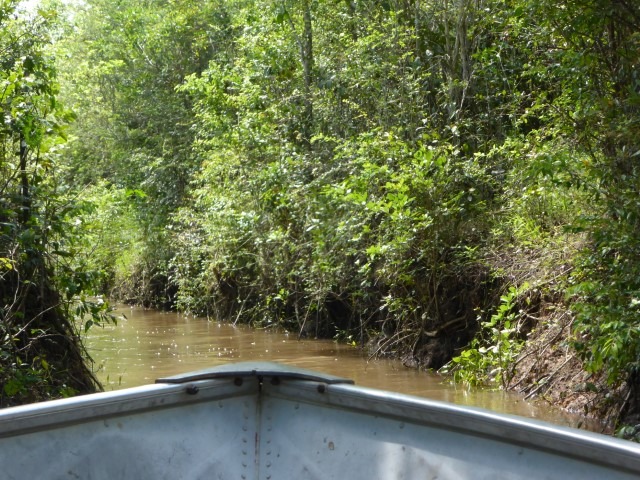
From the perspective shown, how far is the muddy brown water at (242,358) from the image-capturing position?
29.2 ft

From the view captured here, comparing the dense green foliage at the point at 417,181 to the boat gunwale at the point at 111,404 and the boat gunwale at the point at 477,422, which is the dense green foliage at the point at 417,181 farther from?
the boat gunwale at the point at 111,404

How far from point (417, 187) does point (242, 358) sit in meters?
3.45

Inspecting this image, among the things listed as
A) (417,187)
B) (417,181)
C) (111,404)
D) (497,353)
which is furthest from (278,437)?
(417,187)

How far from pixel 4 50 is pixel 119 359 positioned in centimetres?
544

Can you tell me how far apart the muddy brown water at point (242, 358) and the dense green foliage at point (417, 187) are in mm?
443

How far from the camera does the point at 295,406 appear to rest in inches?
155

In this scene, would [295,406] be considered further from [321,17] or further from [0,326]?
[321,17]

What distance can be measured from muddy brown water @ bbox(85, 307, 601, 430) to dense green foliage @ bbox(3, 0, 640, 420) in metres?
0.44

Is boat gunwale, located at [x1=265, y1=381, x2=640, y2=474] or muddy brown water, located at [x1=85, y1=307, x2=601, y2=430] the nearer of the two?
boat gunwale, located at [x1=265, y1=381, x2=640, y2=474]

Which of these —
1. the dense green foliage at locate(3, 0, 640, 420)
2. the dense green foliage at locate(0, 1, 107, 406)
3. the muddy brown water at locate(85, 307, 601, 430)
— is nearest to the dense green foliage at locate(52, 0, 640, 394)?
the dense green foliage at locate(3, 0, 640, 420)

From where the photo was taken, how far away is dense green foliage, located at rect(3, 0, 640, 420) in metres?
7.88

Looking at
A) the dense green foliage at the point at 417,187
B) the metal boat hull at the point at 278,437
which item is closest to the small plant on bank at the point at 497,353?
the dense green foliage at the point at 417,187

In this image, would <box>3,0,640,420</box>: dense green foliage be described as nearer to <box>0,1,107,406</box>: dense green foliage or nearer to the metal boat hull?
<box>0,1,107,406</box>: dense green foliage

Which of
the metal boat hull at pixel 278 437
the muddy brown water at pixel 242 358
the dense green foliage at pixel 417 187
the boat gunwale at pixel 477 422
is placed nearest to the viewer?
the boat gunwale at pixel 477 422
